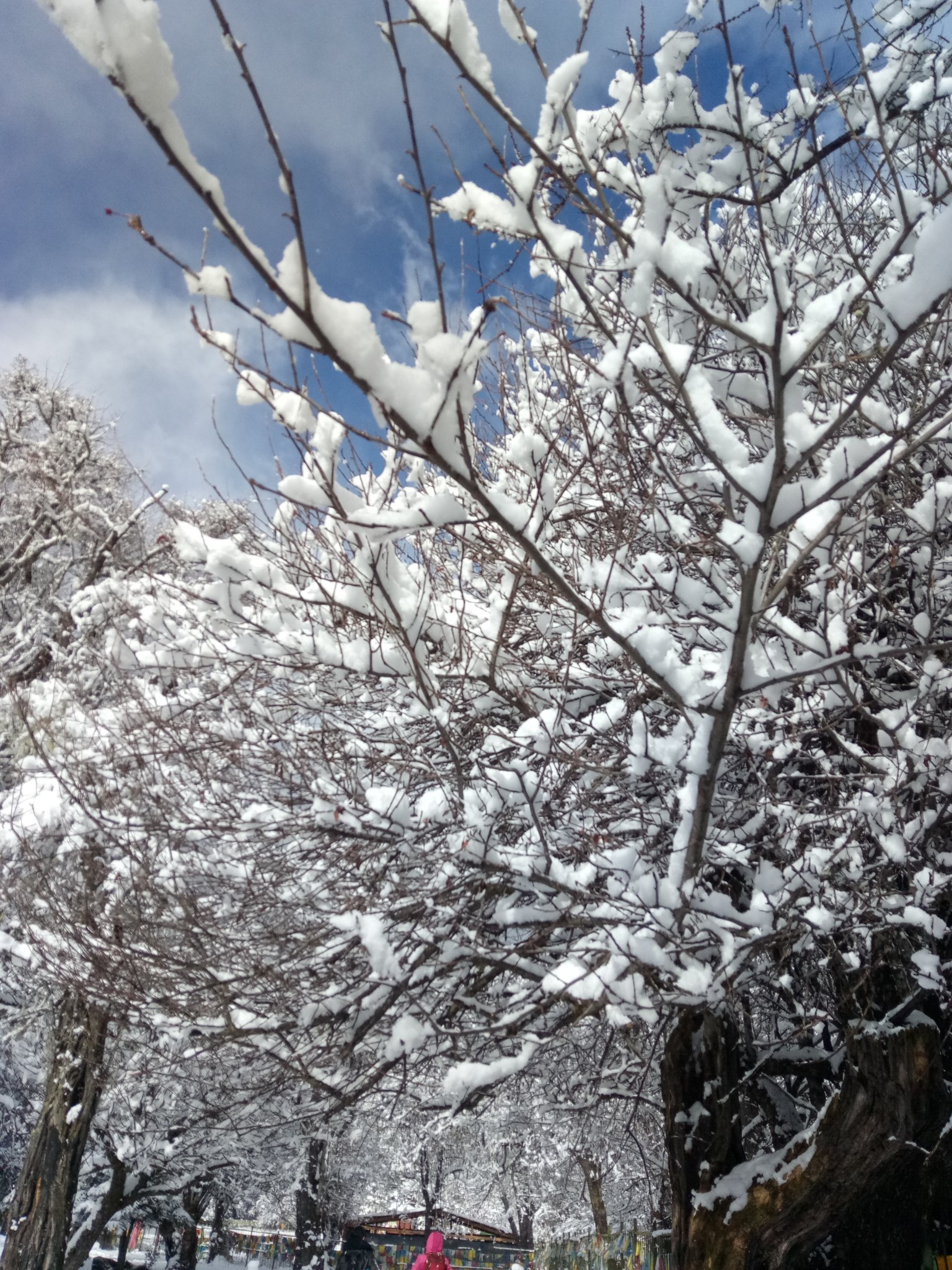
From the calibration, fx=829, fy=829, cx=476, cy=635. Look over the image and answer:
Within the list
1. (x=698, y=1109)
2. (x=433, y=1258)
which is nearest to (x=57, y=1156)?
(x=433, y=1258)

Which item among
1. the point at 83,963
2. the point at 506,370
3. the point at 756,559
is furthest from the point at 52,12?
the point at 83,963

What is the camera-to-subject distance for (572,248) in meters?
1.73

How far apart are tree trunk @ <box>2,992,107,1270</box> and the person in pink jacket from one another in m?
4.07

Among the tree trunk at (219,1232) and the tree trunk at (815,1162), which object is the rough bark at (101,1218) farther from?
the tree trunk at (815,1162)

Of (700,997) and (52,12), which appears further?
(700,997)

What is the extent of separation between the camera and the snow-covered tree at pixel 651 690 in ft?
5.76

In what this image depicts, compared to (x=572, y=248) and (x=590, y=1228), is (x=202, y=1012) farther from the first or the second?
(x=590, y=1228)

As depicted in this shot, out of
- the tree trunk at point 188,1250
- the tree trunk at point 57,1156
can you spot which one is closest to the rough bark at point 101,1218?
the tree trunk at point 57,1156

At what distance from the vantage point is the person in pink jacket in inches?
372

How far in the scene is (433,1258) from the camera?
952cm

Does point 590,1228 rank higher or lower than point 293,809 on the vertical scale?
lower

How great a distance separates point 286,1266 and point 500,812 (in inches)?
1228

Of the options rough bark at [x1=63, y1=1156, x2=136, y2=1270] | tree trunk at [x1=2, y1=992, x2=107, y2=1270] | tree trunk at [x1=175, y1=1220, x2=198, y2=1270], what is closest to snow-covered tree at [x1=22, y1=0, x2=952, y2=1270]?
tree trunk at [x1=2, y1=992, x2=107, y2=1270]

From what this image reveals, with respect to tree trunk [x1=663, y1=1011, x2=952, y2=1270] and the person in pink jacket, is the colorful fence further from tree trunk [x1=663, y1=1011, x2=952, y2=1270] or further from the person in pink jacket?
tree trunk [x1=663, y1=1011, x2=952, y2=1270]
